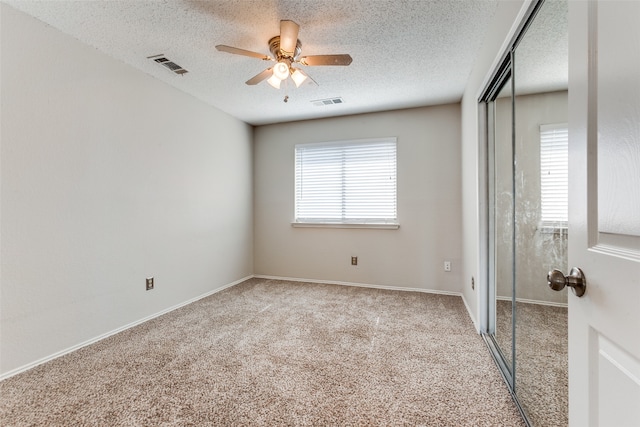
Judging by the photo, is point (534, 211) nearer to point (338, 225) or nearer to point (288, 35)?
point (288, 35)

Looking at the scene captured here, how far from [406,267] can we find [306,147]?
7.21 feet

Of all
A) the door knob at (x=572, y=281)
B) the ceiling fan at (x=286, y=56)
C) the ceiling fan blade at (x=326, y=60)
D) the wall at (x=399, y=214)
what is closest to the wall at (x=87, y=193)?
the wall at (x=399, y=214)

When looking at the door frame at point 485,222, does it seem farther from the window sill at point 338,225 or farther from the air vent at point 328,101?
the air vent at point 328,101

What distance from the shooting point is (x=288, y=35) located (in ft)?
6.15

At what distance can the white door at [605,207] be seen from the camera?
562mm

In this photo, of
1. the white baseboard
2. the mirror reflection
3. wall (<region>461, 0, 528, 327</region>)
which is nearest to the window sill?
wall (<region>461, 0, 528, 327</region>)

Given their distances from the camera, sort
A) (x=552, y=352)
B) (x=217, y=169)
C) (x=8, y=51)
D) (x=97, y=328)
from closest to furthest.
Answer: (x=552, y=352) < (x=8, y=51) < (x=97, y=328) < (x=217, y=169)

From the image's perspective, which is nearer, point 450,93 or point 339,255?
point 450,93

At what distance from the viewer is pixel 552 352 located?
1252 millimetres

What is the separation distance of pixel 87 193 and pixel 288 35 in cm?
197

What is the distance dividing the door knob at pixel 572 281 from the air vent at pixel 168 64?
3029 mm

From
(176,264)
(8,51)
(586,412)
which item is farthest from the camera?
(176,264)

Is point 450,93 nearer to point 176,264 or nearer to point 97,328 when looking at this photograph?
point 176,264

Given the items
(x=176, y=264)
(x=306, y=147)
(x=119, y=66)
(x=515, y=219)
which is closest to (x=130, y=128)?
(x=119, y=66)
